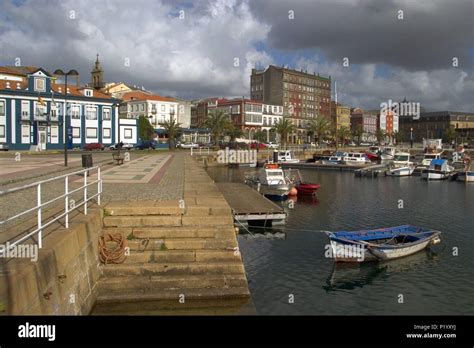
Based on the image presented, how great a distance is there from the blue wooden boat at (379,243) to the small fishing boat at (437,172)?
41761 millimetres

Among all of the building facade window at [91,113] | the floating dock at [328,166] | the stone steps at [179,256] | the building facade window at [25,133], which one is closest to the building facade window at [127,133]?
the building facade window at [91,113]

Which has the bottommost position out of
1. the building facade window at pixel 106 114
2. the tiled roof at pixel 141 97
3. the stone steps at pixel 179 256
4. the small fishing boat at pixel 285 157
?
the stone steps at pixel 179 256

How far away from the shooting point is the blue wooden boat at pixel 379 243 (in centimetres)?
1895

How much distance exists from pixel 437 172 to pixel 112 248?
56.5 metres

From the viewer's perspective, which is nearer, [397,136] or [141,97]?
[141,97]

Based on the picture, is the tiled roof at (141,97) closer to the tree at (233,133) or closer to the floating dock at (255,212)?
the tree at (233,133)

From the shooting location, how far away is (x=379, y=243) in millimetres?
20578

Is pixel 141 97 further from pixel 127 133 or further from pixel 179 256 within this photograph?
pixel 179 256

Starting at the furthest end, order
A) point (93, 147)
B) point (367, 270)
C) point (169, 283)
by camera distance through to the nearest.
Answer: point (93, 147) → point (367, 270) → point (169, 283)

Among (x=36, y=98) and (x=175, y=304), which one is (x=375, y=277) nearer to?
(x=175, y=304)

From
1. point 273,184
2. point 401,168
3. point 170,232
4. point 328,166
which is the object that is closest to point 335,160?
point 328,166

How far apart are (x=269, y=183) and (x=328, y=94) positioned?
145 m

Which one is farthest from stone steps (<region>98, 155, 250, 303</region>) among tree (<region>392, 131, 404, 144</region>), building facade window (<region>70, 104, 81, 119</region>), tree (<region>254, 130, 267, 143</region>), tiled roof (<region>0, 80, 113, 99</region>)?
tree (<region>392, 131, 404, 144</region>)

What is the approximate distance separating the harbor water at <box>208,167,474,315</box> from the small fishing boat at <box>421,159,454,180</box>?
29.0 metres
